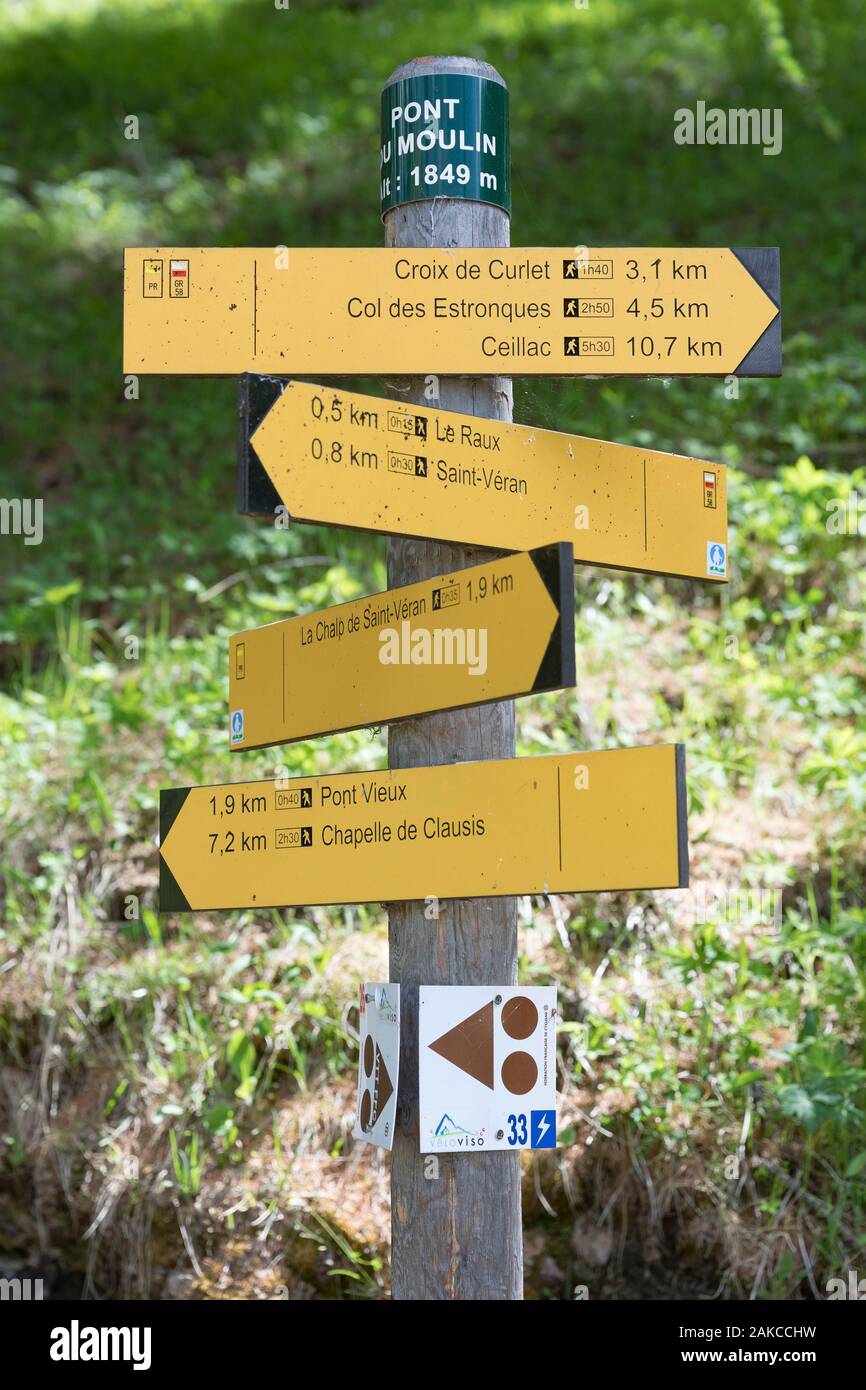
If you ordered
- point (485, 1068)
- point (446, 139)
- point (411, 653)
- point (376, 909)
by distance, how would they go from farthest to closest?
point (376, 909) < point (446, 139) < point (411, 653) < point (485, 1068)

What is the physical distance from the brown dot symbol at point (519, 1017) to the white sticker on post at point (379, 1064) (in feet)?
0.73

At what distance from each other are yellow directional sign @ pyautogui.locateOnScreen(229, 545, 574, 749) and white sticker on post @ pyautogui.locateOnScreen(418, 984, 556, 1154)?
61 cm

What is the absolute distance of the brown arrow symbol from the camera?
105 inches

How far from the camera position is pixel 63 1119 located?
15.0 ft

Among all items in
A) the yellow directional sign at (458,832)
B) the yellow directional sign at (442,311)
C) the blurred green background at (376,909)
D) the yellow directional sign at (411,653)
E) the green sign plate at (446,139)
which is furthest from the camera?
the blurred green background at (376,909)

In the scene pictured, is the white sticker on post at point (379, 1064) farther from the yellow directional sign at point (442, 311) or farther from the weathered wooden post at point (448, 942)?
the yellow directional sign at point (442, 311)

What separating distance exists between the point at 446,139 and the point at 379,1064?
1984mm

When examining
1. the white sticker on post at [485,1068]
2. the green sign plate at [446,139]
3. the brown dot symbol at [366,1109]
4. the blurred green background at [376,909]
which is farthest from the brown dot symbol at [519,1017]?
the green sign plate at [446,139]

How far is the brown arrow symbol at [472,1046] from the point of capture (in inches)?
105

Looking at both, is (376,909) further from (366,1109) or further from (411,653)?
(411,653)

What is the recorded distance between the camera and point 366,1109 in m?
2.81

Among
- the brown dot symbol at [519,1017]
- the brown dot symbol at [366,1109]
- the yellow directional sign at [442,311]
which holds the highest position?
the yellow directional sign at [442,311]

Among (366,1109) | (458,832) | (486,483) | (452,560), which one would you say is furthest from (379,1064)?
(486,483)
